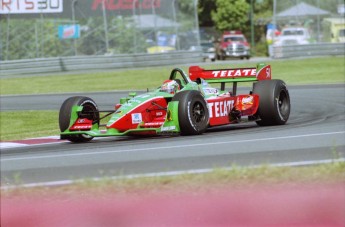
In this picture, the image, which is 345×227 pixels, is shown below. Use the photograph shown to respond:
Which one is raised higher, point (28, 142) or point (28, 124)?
point (28, 142)

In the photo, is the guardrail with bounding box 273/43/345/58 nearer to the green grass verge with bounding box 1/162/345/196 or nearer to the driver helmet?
the driver helmet

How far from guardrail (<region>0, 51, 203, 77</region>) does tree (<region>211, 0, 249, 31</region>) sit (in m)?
29.4

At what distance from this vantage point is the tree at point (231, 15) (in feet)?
215

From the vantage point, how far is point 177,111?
37.2ft

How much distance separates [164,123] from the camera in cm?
1146

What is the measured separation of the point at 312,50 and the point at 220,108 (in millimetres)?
27359

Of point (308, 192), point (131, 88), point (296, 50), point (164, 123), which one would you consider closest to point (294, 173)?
point (308, 192)

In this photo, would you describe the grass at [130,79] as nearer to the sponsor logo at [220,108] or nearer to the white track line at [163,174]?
the sponsor logo at [220,108]

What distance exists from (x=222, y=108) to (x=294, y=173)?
17.2 feet

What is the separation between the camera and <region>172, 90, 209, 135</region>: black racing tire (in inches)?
446

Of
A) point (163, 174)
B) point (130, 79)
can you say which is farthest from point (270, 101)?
point (130, 79)

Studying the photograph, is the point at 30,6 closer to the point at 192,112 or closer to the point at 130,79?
the point at 130,79

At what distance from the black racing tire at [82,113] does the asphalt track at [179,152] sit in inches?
7.9

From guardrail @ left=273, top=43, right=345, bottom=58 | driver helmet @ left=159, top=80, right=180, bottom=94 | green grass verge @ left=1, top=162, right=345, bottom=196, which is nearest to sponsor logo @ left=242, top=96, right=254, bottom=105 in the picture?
driver helmet @ left=159, top=80, right=180, bottom=94
